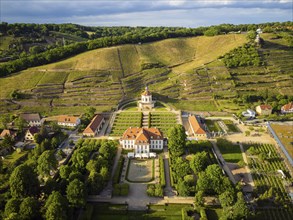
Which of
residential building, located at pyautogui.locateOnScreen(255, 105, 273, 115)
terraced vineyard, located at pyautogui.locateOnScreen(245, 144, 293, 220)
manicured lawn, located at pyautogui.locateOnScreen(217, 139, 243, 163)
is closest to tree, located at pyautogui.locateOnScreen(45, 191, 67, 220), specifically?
terraced vineyard, located at pyautogui.locateOnScreen(245, 144, 293, 220)

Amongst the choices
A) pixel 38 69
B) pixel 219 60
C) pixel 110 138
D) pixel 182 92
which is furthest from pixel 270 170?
pixel 38 69

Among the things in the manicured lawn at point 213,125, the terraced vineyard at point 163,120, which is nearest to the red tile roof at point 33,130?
the terraced vineyard at point 163,120

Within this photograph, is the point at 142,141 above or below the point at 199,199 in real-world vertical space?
above

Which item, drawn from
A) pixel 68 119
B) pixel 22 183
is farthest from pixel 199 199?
pixel 68 119

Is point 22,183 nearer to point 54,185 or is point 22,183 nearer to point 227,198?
point 54,185

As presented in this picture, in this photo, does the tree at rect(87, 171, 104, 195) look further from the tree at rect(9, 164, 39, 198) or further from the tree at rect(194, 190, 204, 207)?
the tree at rect(194, 190, 204, 207)

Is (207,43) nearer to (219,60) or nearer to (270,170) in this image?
(219,60)
